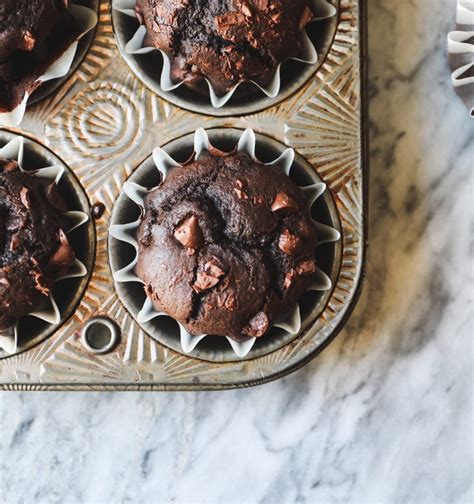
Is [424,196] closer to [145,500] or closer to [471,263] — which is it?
[471,263]

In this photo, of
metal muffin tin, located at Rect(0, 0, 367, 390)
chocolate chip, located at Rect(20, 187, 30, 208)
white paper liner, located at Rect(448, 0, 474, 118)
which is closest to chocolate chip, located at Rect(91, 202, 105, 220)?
metal muffin tin, located at Rect(0, 0, 367, 390)

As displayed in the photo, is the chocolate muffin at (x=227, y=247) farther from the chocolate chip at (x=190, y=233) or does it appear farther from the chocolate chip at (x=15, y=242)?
the chocolate chip at (x=15, y=242)

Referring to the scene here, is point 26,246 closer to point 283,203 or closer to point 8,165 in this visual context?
point 8,165

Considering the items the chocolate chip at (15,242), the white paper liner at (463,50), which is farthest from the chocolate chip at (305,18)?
the chocolate chip at (15,242)

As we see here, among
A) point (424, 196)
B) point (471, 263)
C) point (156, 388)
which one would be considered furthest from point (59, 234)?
point (471, 263)

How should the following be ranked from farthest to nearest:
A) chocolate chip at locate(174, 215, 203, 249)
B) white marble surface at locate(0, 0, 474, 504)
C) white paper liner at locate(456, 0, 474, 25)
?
white marble surface at locate(0, 0, 474, 504)
white paper liner at locate(456, 0, 474, 25)
chocolate chip at locate(174, 215, 203, 249)

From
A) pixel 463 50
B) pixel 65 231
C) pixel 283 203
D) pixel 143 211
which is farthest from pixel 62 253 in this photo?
pixel 463 50

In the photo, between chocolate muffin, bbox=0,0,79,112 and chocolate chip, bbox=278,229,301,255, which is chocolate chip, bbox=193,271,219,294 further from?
chocolate muffin, bbox=0,0,79,112
